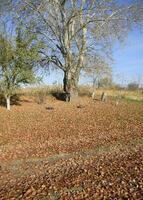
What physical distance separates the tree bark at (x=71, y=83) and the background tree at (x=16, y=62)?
16.9 feet

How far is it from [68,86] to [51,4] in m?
7.43

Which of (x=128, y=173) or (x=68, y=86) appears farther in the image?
(x=68, y=86)

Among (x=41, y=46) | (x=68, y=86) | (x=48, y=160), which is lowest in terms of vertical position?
(x=48, y=160)

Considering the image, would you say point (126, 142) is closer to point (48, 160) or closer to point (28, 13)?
point (48, 160)

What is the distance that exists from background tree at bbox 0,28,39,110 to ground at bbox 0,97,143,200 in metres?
2.56

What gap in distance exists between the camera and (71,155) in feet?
41.0

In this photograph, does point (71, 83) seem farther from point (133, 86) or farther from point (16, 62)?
point (133, 86)

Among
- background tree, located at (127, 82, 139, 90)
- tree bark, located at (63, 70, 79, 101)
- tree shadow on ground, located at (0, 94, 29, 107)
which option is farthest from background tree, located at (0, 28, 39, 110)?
background tree, located at (127, 82, 139, 90)

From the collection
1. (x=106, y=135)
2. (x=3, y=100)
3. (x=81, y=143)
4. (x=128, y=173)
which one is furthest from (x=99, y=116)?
(x=128, y=173)

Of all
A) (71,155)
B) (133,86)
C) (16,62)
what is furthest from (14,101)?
(133,86)

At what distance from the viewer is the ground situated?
866 centimetres

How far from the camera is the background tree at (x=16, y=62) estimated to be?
24453 mm

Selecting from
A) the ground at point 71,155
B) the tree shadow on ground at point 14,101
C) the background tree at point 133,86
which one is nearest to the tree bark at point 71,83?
the tree shadow on ground at point 14,101

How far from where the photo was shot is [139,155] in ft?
38.1
